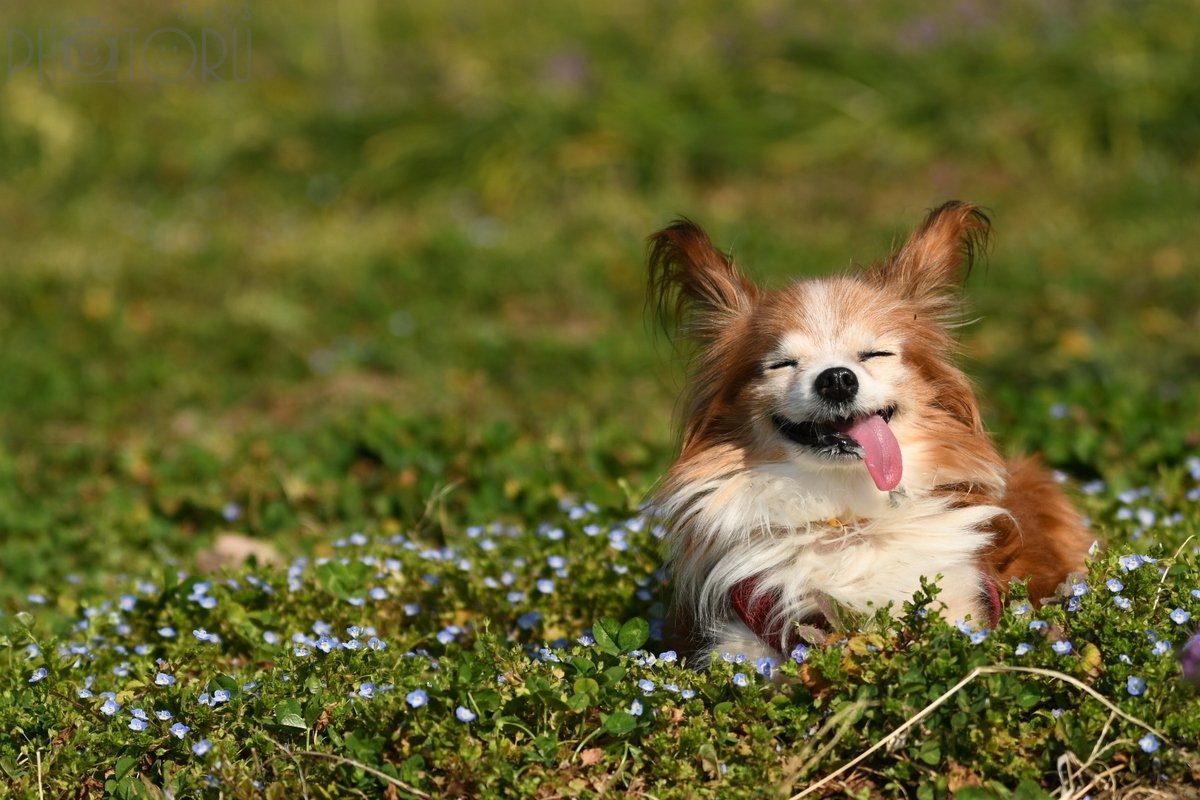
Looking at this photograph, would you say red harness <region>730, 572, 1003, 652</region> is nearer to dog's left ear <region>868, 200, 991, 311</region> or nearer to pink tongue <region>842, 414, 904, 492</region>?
pink tongue <region>842, 414, 904, 492</region>

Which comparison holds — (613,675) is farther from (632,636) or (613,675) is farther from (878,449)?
(878,449)

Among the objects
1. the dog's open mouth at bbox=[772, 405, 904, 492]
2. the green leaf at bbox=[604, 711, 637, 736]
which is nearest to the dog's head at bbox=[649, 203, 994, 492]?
Result: the dog's open mouth at bbox=[772, 405, 904, 492]

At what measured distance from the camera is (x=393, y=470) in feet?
18.2

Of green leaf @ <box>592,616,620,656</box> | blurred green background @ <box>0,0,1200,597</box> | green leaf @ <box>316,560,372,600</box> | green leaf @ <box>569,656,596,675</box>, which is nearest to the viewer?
green leaf @ <box>569,656,596,675</box>

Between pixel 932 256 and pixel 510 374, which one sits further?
pixel 510 374

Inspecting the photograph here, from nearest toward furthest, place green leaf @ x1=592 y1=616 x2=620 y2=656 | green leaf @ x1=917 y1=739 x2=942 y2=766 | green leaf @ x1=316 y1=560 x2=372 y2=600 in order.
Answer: green leaf @ x1=917 y1=739 x2=942 y2=766 < green leaf @ x1=592 y1=616 x2=620 y2=656 < green leaf @ x1=316 y1=560 x2=372 y2=600

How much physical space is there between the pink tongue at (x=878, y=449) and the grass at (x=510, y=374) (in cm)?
41

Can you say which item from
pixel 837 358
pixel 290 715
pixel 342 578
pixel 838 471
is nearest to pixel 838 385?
→ pixel 837 358

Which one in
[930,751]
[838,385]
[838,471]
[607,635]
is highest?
[838,385]

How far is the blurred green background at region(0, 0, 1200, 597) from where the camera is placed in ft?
18.0

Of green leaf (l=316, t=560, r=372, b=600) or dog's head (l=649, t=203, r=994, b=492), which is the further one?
green leaf (l=316, t=560, r=372, b=600)

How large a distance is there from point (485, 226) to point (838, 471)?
6637 millimetres

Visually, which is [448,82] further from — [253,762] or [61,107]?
[253,762]

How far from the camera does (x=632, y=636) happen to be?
10.8ft
